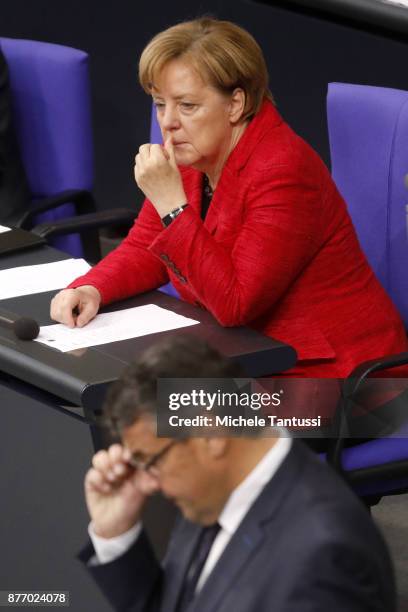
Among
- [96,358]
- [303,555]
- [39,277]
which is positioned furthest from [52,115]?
[303,555]

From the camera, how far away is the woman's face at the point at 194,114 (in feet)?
8.00

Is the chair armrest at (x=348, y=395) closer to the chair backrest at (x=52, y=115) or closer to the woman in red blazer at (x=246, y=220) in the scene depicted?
the woman in red blazer at (x=246, y=220)

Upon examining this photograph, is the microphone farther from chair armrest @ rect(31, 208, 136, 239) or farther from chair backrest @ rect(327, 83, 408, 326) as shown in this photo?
chair armrest @ rect(31, 208, 136, 239)

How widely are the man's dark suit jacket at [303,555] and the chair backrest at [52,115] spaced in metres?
2.52

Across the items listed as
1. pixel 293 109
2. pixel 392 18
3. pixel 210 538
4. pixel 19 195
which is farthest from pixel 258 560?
pixel 293 109

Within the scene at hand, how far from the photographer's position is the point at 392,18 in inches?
50.4

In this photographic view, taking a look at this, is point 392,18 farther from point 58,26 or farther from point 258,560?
point 58,26

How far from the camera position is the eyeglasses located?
1.29 m

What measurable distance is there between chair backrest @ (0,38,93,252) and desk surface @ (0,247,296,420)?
1342mm

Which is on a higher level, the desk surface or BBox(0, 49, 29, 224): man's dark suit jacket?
the desk surface

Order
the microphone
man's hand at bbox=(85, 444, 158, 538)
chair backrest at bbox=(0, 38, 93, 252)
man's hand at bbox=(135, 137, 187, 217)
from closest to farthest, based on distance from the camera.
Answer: man's hand at bbox=(85, 444, 158, 538) → the microphone → man's hand at bbox=(135, 137, 187, 217) → chair backrest at bbox=(0, 38, 93, 252)

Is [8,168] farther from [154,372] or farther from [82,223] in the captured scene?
[154,372]

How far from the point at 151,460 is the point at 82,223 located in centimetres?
232

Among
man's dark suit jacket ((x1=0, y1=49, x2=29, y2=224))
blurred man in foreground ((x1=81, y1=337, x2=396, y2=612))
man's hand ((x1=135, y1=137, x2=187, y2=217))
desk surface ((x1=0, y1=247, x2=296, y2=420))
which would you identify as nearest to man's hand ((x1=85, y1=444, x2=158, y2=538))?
blurred man in foreground ((x1=81, y1=337, x2=396, y2=612))
